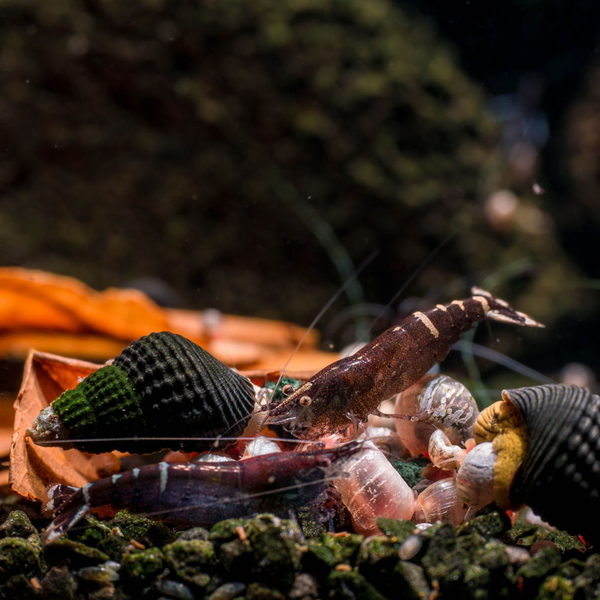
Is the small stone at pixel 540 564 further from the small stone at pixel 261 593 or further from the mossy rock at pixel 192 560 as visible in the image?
the mossy rock at pixel 192 560

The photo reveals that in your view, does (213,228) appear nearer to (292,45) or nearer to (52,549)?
(292,45)

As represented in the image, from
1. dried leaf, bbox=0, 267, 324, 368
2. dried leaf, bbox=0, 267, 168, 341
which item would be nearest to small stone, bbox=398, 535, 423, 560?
dried leaf, bbox=0, 267, 324, 368

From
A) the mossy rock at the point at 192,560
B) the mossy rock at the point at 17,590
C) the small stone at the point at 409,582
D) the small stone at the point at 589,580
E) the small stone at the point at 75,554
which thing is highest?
the small stone at the point at 589,580

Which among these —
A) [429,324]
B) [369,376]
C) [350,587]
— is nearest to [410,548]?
[350,587]

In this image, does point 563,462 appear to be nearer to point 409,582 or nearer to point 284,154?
point 409,582

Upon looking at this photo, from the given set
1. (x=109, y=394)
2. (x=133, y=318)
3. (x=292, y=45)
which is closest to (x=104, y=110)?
(x=292, y=45)

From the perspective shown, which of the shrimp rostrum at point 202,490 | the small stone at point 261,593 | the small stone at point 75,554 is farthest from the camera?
the shrimp rostrum at point 202,490

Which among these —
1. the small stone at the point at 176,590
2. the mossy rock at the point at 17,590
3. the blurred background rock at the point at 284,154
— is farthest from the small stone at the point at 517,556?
the blurred background rock at the point at 284,154
